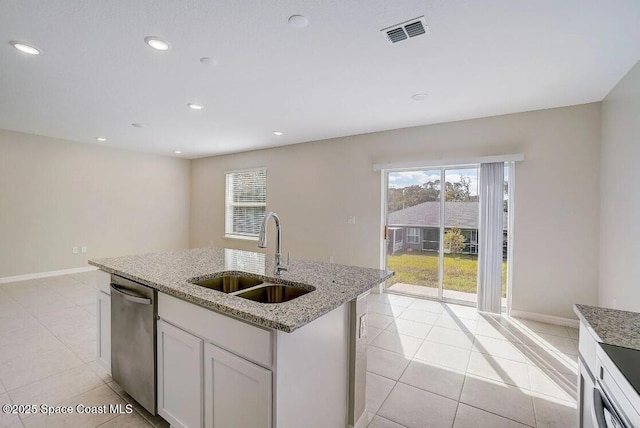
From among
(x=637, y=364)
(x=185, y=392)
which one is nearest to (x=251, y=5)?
(x=185, y=392)

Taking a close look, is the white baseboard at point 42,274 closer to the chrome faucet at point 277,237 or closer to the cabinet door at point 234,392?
the chrome faucet at point 277,237

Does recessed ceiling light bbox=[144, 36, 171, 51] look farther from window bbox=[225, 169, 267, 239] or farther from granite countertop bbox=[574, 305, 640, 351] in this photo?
window bbox=[225, 169, 267, 239]

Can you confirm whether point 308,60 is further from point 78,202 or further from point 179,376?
point 78,202

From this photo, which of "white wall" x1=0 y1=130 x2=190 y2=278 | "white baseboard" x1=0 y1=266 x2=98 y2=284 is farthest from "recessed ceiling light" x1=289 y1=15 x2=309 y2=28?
"white wall" x1=0 y1=130 x2=190 y2=278

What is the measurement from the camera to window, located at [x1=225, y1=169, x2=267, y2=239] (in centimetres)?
619

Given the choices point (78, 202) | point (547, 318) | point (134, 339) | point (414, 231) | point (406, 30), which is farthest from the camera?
point (78, 202)

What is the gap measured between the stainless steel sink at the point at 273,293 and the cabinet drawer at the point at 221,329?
0.33 metres

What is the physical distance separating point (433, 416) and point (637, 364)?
1313 millimetres

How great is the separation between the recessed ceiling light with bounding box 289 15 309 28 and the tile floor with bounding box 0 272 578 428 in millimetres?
2581

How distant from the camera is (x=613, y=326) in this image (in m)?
1.17

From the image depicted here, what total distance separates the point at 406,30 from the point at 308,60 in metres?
0.79

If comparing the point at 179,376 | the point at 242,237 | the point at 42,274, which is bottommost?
the point at 42,274

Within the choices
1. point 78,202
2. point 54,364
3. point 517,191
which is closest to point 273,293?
point 54,364

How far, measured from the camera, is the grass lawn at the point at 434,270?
13.0ft
